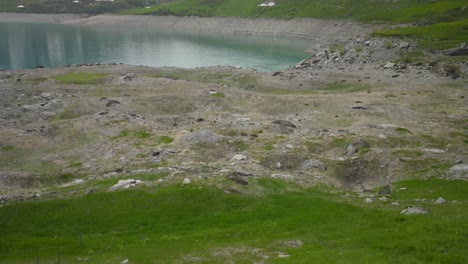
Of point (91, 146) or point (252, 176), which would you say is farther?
point (91, 146)

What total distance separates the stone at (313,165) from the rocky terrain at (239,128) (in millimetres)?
156

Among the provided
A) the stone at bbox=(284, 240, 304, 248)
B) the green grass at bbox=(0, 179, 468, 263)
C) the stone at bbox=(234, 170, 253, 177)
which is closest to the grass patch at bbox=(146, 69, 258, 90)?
the stone at bbox=(234, 170, 253, 177)

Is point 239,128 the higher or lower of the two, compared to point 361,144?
lower

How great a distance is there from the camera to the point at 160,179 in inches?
1502

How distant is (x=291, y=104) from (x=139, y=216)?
136 ft

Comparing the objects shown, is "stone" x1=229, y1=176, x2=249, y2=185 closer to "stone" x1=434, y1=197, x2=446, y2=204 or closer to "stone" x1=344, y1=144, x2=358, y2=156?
"stone" x1=344, y1=144, x2=358, y2=156

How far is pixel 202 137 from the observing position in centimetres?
4956

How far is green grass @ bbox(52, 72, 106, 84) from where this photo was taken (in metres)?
85.9

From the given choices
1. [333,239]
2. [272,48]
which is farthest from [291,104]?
[272,48]

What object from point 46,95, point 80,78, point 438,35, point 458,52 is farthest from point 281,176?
point 438,35

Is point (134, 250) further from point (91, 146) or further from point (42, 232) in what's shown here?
point (91, 146)

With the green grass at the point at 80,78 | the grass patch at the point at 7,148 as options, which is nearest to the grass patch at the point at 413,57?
the green grass at the point at 80,78

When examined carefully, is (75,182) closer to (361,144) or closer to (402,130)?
(361,144)

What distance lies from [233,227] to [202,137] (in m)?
21.3
